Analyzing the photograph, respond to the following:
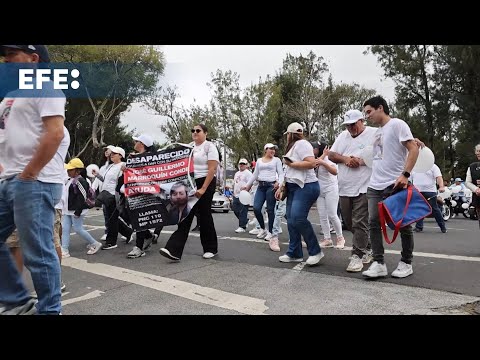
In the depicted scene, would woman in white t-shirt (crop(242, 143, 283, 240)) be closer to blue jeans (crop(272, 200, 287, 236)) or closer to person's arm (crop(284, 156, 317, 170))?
blue jeans (crop(272, 200, 287, 236))

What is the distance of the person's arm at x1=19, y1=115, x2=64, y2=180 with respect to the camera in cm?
258

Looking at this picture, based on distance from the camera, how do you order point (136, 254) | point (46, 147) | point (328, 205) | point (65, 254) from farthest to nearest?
point (328, 205) → point (65, 254) → point (136, 254) → point (46, 147)

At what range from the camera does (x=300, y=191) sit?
503 centimetres

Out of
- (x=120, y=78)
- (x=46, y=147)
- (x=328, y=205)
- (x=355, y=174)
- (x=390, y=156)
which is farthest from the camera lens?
(x=120, y=78)

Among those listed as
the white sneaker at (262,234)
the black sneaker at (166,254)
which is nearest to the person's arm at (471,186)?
the white sneaker at (262,234)

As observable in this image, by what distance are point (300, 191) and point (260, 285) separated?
1.51 meters

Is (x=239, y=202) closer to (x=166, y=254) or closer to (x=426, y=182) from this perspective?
(x=426, y=182)

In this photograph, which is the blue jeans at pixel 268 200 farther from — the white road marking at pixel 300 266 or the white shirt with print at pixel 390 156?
the white shirt with print at pixel 390 156

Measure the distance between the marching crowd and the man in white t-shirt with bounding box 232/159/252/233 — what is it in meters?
0.05

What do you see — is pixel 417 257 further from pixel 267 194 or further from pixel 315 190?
pixel 267 194

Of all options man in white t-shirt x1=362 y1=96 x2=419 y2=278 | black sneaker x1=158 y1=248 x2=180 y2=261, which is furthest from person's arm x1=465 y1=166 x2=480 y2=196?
black sneaker x1=158 y1=248 x2=180 y2=261

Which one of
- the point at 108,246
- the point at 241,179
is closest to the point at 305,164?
the point at 108,246
